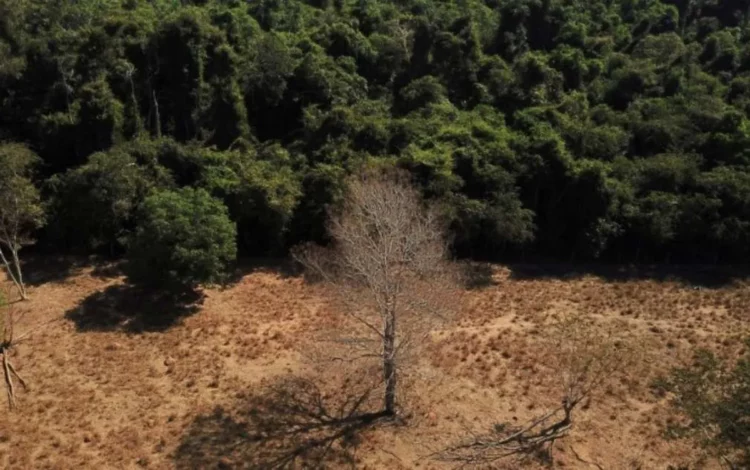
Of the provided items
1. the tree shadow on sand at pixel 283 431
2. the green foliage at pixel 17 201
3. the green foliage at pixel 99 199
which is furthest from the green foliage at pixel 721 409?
the green foliage at pixel 17 201

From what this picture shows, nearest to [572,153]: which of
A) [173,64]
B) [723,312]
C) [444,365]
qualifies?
[723,312]

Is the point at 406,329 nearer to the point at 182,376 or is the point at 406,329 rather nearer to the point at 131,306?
the point at 182,376

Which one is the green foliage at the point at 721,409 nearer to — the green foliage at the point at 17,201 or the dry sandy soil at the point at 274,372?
the dry sandy soil at the point at 274,372

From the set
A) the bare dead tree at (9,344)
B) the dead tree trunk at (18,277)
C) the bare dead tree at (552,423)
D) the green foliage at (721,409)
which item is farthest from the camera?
the dead tree trunk at (18,277)

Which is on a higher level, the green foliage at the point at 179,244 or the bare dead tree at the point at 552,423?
the green foliage at the point at 179,244

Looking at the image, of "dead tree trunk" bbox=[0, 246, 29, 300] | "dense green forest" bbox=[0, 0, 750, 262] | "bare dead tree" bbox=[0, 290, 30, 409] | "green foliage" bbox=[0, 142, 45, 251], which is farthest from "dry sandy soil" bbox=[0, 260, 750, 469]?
"dense green forest" bbox=[0, 0, 750, 262]

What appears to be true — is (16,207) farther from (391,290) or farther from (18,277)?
(391,290)

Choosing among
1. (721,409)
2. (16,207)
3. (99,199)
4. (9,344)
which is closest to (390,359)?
(721,409)
